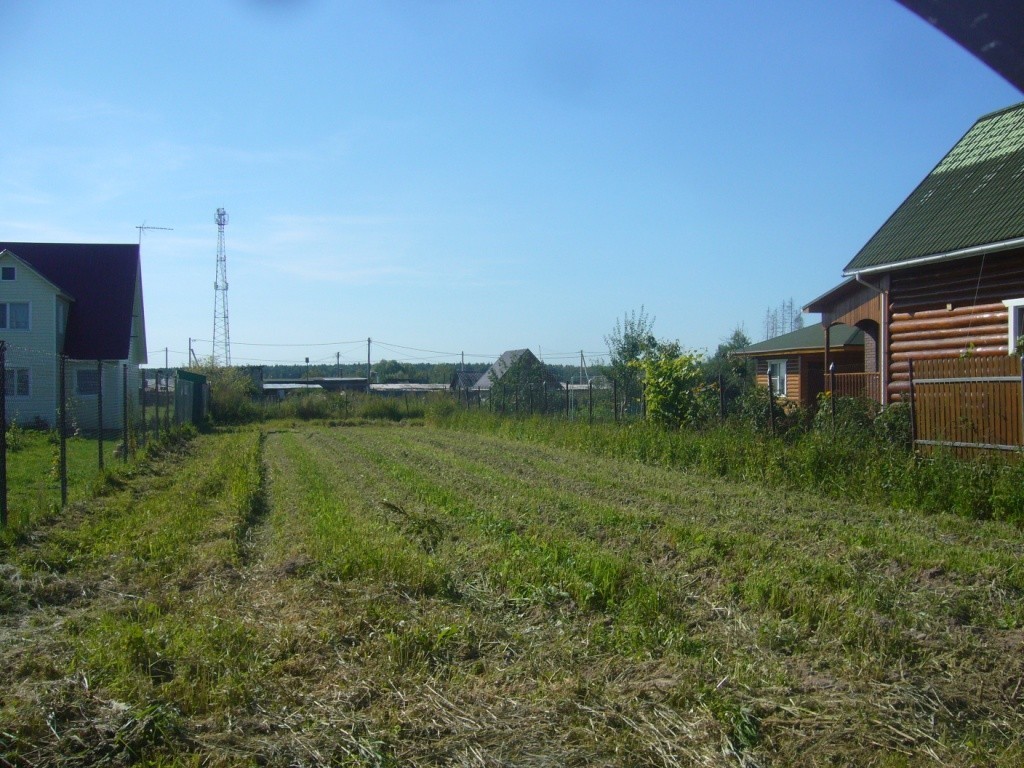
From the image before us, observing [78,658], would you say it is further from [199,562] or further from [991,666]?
[991,666]

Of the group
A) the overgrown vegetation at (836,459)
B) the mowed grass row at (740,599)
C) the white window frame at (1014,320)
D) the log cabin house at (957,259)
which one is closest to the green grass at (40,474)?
the mowed grass row at (740,599)

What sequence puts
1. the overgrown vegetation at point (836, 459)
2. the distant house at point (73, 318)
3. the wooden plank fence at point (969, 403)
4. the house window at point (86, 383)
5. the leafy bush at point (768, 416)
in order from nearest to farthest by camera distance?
1. the overgrown vegetation at point (836, 459)
2. the wooden plank fence at point (969, 403)
3. the leafy bush at point (768, 416)
4. the distant house at point (73, 318)
5. the house window at point (86, 383)

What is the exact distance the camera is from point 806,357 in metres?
34.5

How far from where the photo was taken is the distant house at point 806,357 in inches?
1239

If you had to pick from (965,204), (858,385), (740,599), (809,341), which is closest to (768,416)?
(965,204)

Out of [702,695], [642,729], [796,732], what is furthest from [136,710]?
[796,732]

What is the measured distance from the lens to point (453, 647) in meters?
5.53

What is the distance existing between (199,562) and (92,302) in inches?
1244

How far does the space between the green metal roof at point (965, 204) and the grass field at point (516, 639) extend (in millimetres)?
5905

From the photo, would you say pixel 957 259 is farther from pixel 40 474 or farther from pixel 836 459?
pixel 40 474

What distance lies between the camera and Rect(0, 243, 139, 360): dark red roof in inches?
1341

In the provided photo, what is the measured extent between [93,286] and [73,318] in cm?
192

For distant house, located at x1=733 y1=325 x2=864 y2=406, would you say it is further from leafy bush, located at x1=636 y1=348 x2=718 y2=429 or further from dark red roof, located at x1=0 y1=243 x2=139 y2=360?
dark red roof, located at x1=0 y1=243 x2=139 y2=360

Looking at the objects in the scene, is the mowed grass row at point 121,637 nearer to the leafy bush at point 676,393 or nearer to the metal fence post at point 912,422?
the metal fence post at point 912,422
